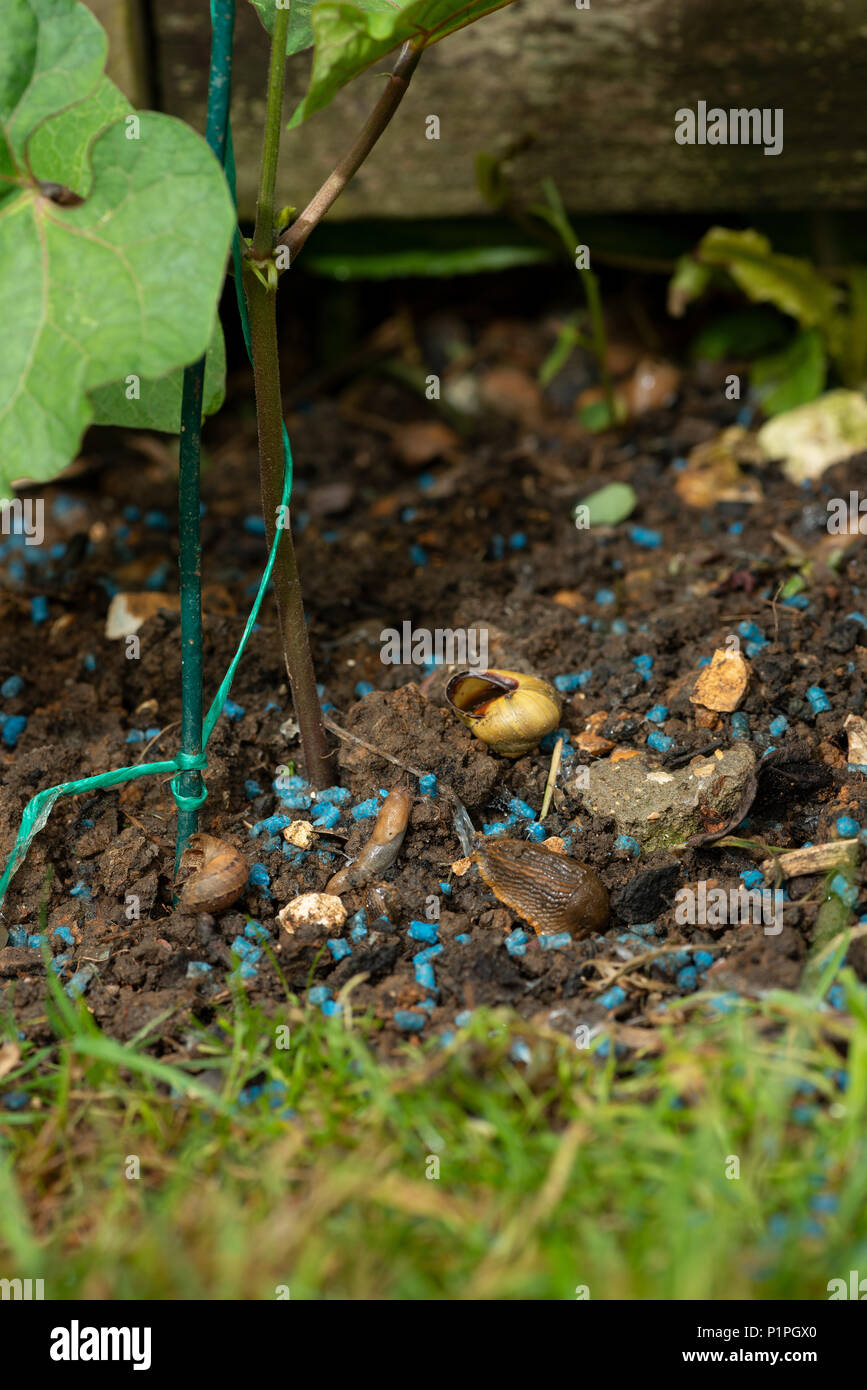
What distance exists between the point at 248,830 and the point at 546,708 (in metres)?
0.59

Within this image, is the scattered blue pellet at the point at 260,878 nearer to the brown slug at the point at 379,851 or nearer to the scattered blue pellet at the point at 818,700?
the brown slug at the point at 379,851

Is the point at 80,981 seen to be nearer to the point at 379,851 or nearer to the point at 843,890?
the point at 379,851

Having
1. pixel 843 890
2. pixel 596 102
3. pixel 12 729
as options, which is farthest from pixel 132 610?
pixel 596 102

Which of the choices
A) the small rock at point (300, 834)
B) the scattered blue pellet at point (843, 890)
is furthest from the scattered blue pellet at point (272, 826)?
the scattered blue pellet at point (843, 890)

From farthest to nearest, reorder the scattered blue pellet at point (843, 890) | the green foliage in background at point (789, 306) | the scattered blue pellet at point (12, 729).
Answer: the green foliage in background at point (789, 306)
the scattered blue pellet at point (12, 729)
the scattered blue pellet at point (843, 890)

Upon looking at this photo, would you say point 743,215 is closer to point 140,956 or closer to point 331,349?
point 331,349

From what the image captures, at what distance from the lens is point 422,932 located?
1868mm

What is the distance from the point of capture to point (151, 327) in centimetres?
148

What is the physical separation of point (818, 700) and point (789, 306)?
142 centimetres

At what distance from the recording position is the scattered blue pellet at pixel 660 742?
7.02ft

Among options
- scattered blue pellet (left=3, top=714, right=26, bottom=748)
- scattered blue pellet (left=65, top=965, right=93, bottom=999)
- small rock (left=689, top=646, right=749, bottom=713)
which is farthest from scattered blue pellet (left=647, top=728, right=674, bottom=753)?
scattered blue pellet (left=3, top=714, right=26, bottom=748)

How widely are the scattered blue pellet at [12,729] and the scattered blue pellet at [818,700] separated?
1.57 m

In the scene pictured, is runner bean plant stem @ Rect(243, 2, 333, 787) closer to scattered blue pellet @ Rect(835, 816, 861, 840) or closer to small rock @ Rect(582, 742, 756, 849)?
small rock @ Rect(582, 742, 756, 849)

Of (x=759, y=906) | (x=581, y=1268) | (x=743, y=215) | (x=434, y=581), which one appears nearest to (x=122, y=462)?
(x=434, y=581)
